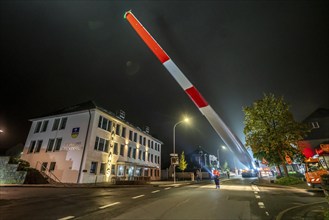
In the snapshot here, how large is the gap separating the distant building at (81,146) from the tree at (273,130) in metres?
15.1

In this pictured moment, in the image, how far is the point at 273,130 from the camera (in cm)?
2069

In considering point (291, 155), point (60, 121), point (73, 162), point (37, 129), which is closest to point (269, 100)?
point (291, 155)

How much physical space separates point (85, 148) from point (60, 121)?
754 cm

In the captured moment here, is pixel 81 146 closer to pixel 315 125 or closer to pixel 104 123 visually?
pixel 104 123

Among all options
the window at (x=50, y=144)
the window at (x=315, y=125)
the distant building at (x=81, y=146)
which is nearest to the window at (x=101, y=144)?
the distant building at (x=81, y=146)

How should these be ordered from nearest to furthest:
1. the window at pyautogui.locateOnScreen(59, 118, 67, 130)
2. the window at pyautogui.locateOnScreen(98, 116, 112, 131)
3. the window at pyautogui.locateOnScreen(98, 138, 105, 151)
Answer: the window at pyautogui.locateOnScreen(98, 138, 105, 151) → the window at pyautogui.locateOnScreen(98, 116, 112, 131) → the window at pyautogui.locateOnScreen(59, 118, 67, 130)

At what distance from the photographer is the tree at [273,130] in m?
20.0

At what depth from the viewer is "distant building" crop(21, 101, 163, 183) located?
23061 millimetres

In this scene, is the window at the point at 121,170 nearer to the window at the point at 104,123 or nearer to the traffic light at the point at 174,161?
the window at the point at 104,123

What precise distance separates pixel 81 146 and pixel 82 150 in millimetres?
595

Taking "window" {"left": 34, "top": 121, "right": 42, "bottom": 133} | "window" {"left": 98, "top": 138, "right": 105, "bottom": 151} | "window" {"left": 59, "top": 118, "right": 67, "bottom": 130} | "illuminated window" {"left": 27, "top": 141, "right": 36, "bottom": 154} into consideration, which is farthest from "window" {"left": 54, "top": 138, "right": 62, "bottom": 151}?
"window" {"left": 34, "top": 121, "right": 42, "bottom": 133}

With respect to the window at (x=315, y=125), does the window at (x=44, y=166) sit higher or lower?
lower

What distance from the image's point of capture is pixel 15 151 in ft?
165

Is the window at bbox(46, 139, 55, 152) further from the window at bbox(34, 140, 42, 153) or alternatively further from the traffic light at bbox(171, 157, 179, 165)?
the traffic light at bbox(171, 157, 179, 165)
